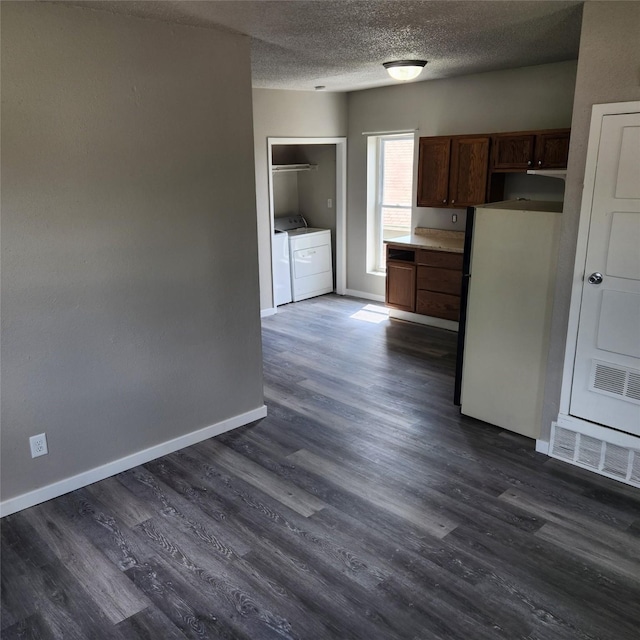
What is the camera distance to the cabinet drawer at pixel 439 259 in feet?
17.8

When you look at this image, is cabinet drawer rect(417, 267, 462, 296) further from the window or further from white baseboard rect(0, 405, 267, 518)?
white baseboard rect(0, 405, 267, 518)

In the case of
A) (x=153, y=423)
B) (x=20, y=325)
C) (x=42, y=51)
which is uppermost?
(x=42, y=51)

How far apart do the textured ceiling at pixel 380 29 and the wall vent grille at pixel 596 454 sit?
7.53ft

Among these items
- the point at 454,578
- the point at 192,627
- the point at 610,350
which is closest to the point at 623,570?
the point at 454,578

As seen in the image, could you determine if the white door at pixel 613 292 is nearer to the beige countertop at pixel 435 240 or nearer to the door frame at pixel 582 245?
the door frame at pixel 582 245

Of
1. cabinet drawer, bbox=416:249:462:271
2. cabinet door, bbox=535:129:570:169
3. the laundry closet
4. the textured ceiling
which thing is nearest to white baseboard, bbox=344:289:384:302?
the laundry closet

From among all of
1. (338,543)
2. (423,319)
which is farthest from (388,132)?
(338,543)

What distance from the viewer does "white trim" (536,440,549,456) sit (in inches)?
131

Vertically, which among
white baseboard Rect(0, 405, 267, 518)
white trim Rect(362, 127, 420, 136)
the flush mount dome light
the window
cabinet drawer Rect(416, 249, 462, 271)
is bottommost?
white baseboard Rect(0, 405, 267, 518)

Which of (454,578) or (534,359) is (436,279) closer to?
(534,359)

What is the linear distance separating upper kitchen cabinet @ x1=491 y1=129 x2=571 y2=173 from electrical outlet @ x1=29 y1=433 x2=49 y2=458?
4.25m

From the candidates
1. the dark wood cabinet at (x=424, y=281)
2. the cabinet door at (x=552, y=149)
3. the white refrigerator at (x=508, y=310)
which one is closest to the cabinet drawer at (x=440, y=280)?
the dark wood cabinet at (x=424, y=281)

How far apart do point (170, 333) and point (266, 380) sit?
139 cm

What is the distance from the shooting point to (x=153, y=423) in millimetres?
3297
